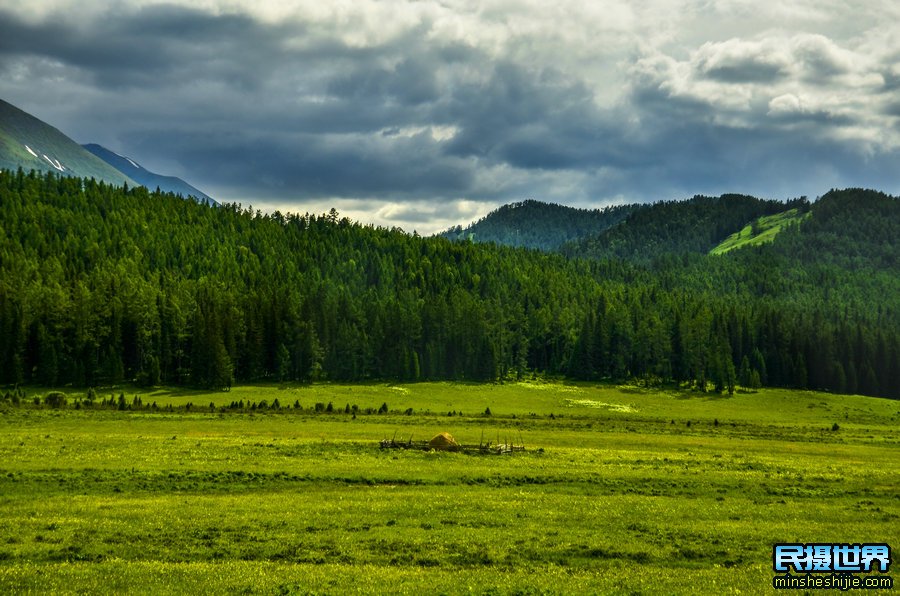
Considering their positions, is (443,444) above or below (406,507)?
below

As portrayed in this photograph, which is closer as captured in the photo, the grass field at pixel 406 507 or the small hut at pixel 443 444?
the grass field at pixel 406 507

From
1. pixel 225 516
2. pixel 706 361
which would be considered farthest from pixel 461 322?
pixel 225 516

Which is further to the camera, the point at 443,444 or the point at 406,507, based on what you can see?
the point at 443,444

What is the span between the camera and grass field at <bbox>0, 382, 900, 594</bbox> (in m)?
25.7

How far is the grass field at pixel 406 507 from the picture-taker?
25734 mm

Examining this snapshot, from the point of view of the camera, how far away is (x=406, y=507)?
37500mm

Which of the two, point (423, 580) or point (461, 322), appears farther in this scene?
point (461, 322)

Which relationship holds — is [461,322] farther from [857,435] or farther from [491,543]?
[491,543]

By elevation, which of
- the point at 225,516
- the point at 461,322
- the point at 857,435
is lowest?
the point at 857,435

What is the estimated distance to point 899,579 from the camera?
26344 millimetres

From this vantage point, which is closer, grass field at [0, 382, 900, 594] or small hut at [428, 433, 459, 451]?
grass field at [0, 382, 900, 594]

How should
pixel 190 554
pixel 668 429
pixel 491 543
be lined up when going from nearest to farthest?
pixel 190 554 < pixel 491 543 < pixel 668 429

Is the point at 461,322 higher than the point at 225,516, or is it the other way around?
the point at 461,322

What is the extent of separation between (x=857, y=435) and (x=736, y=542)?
71154 mm
